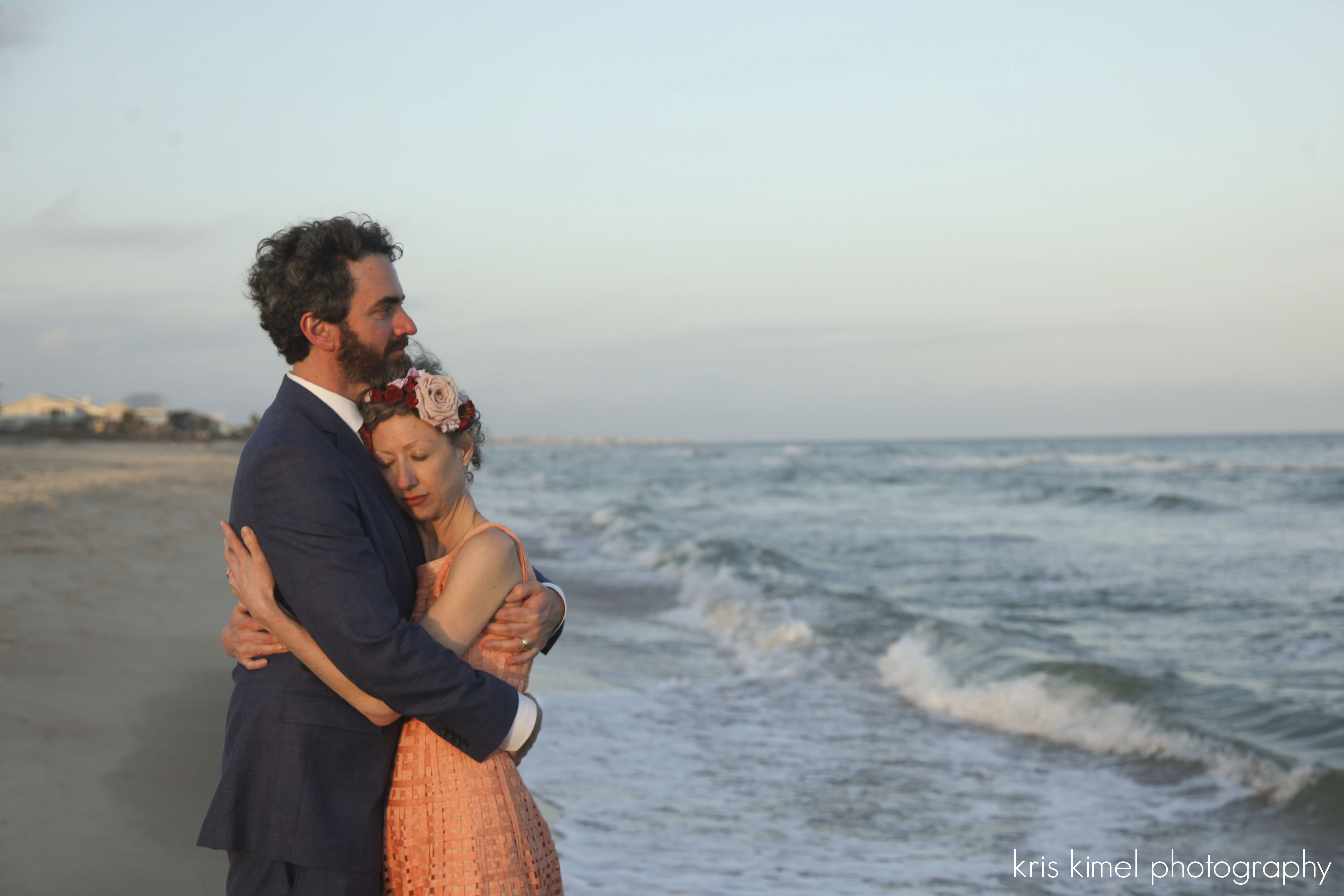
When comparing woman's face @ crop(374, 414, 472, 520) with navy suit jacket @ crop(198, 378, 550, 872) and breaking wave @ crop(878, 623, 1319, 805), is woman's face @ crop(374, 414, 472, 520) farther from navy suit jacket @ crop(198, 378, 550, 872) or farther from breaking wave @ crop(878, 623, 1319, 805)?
breaking wave @ crop(878, 623, 1319, 805)

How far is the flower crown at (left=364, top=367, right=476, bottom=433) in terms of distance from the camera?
2.55m

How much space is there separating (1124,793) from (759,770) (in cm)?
232

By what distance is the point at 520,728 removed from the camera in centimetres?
246

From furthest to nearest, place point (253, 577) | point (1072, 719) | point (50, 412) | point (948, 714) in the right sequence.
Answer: point (50, 412) → point (948, 714) → point (1072, 719) → point (253, 577)

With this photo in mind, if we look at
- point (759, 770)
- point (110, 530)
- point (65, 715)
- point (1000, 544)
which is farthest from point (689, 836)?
point (1000, 544)

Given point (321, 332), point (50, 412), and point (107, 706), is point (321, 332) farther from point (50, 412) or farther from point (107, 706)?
point (50, 412)

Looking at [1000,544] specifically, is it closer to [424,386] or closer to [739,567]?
[739,567]

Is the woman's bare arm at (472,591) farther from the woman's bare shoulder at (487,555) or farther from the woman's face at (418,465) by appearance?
the woman's face at (418,465)

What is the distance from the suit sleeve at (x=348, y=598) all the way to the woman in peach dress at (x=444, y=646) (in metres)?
0.08

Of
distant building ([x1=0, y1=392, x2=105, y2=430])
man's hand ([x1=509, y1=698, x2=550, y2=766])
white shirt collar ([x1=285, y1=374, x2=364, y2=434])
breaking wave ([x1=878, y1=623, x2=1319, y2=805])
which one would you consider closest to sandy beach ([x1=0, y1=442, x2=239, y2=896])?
man's hand ([x1=509, y1=698, x2=550, y2=766])

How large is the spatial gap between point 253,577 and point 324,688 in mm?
298

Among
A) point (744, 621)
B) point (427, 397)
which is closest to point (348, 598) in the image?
point (427, 397)

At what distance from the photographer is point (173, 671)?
6.29m

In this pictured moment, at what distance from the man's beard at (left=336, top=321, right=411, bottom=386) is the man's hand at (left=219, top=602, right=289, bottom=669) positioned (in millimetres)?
633
